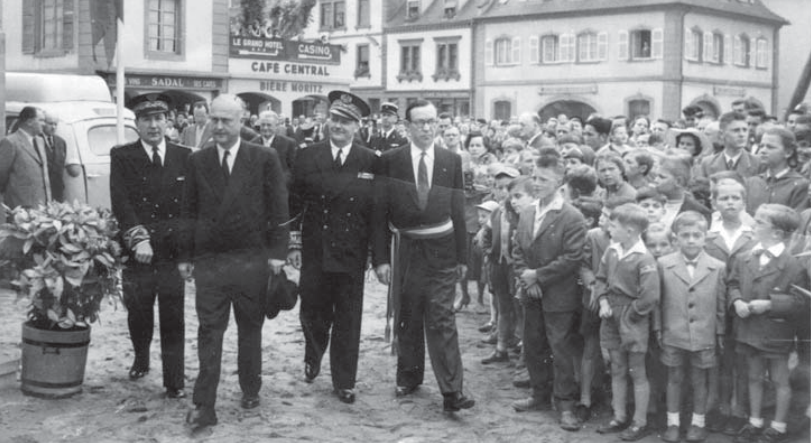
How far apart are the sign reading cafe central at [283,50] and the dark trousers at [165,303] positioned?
23.9 m

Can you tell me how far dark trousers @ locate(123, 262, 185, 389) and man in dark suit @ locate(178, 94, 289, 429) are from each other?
0.48 m

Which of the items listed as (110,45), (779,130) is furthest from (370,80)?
(779,130)

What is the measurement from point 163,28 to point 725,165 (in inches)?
881

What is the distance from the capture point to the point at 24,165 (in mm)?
10234

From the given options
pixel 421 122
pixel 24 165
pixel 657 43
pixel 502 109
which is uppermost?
Answer: pixel 657 43

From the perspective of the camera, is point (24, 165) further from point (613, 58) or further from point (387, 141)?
point (613, 58)

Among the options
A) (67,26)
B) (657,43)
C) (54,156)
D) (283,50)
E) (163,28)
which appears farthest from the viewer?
(657,43)

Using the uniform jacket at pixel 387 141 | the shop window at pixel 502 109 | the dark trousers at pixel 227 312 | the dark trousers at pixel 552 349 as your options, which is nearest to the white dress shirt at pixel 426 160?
the dark trousers at pixel 552 349

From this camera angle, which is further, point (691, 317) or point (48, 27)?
point (48, 27)

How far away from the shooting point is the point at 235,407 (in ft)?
21.7

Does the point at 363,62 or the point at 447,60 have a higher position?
the point at 363,62

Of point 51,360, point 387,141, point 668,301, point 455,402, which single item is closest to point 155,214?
point 51,360

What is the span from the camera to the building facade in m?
39.2

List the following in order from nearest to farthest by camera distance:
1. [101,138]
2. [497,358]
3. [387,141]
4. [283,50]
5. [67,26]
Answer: [497,358], [101,138], [387,141], [67,26], [283,50]
